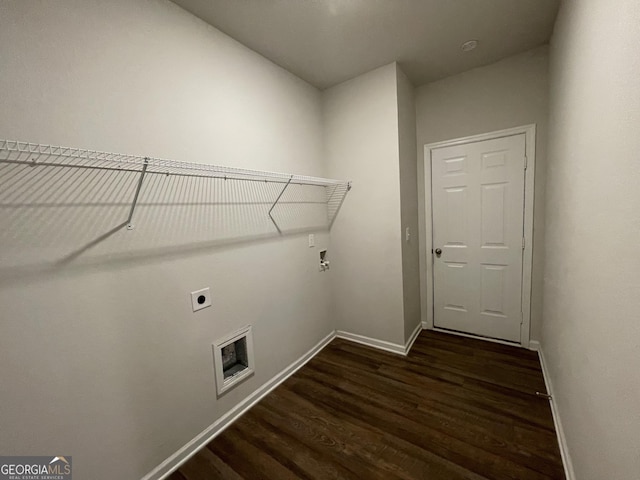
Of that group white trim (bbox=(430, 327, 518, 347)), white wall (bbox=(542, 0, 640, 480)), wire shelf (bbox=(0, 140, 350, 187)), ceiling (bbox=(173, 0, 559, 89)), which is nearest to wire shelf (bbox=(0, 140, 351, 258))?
wire shelf (bbox=(0, 140, 350, 187))

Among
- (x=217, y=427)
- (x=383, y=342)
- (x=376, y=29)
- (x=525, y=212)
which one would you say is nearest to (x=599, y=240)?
(x=525, y=212)

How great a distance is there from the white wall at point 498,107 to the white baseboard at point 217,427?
7.39 ft

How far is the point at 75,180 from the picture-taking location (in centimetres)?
114

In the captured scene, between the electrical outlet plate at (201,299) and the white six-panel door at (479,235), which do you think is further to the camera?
the white six-panel door at (479,235)

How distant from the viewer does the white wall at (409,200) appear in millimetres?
2420

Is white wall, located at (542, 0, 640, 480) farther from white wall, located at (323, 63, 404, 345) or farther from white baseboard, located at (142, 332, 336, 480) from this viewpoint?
white baseboard, located at (142, 332, 336, 480)

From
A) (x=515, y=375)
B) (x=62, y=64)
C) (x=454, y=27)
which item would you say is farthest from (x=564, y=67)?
(x=62, y=64)

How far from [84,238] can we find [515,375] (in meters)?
3.02

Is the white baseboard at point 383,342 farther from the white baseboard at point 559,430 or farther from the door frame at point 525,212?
the white baseboard at point 559,430

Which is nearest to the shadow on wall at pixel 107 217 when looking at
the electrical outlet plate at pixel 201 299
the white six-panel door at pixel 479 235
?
the electrical outlet plate at pixel 201 299

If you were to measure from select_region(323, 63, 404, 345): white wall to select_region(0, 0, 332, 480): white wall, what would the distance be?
2.96 ft

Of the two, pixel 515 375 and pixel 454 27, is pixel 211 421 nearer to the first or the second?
pixel 515 375

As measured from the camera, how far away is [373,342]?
2686mm

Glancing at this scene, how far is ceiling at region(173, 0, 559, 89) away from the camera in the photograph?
163 cm
